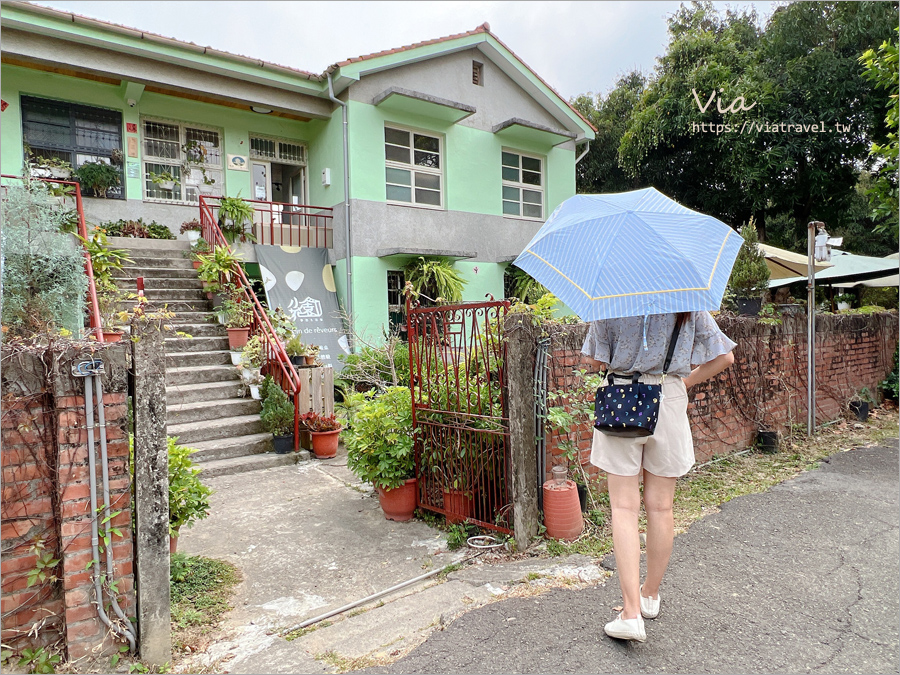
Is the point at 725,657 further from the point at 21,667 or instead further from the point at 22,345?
the point at 22,345

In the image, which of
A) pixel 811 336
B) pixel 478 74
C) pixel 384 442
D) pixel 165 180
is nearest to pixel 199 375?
pixel 384 442

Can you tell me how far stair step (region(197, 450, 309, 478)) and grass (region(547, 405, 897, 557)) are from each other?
3586 millimetres

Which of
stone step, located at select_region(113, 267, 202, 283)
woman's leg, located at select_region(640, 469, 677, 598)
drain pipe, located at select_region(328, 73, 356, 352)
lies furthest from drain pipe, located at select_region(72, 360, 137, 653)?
drain pipe, located at select_region(328, 73, 356, 352)

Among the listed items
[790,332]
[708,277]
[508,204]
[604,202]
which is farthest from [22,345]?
[508,204]

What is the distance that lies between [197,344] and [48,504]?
18.6ft

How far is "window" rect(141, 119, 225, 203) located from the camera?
10.4 meters

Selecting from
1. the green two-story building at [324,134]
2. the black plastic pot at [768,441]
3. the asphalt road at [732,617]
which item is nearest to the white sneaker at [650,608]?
the asphalt road at [732,617]

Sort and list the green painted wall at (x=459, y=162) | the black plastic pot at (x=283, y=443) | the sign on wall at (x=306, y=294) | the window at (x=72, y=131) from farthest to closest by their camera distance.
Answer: the green painted wall at (x=459, y=162) → the sign on wall at (x=306, y=294) → the window at (x=72, y=131) → the black plastic pot at (x=283, y=443)

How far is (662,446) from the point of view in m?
2.51

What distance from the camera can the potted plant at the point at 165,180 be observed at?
10148 millimetres

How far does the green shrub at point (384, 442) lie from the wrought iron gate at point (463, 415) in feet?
0.37

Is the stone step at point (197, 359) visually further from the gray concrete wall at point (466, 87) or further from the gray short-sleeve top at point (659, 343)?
the gray short-sleeve top at point (659, 343)

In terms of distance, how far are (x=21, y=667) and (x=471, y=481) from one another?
258cm

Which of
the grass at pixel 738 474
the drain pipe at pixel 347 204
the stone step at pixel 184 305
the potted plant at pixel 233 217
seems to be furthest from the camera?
the drain pipe at pixel 347 204
